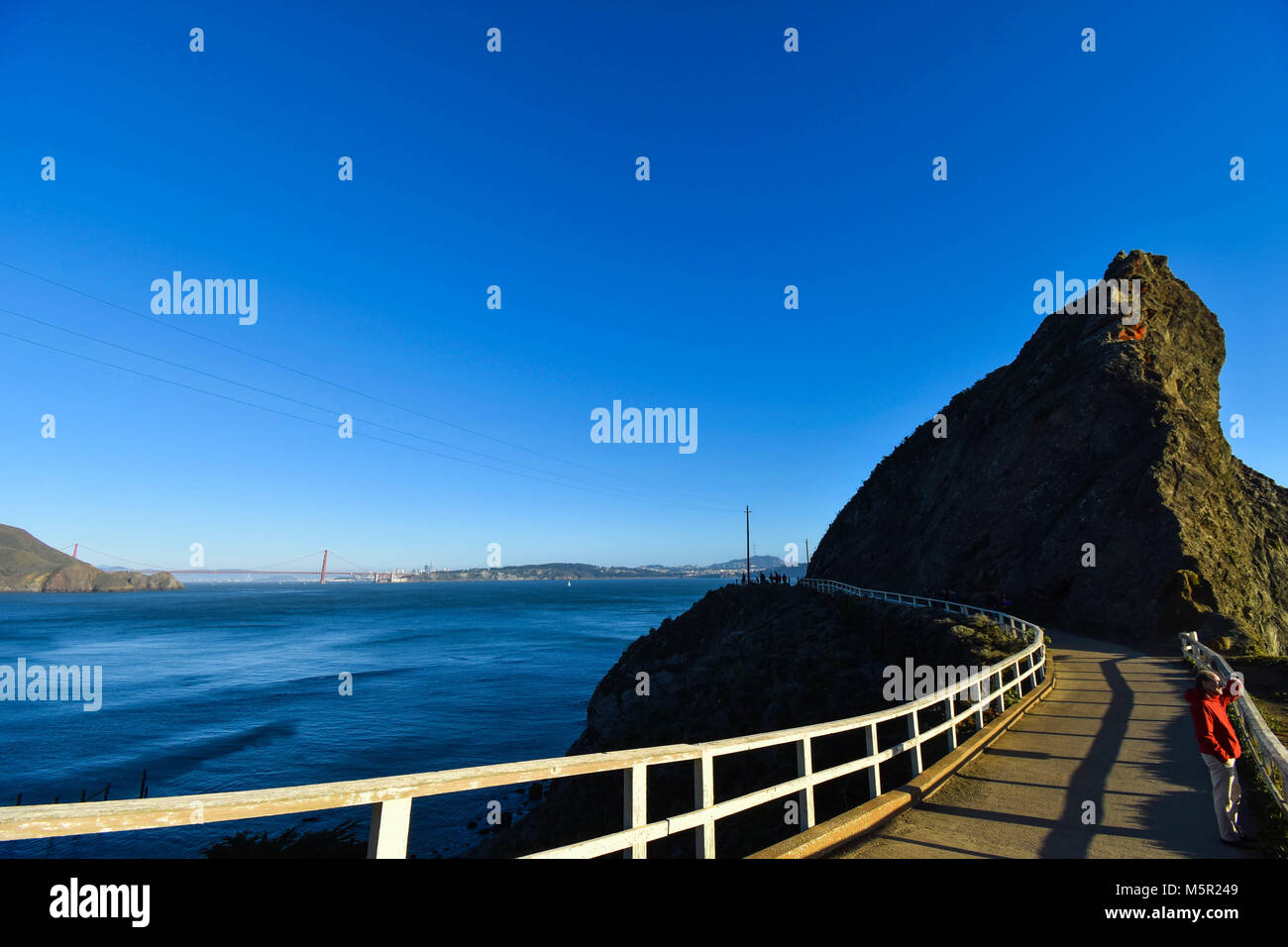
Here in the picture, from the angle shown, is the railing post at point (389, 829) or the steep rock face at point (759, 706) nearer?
the railing post at point (389, 829)

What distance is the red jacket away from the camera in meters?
5.86

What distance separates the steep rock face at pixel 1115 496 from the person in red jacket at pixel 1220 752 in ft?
76.8

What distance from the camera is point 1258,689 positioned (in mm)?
14445

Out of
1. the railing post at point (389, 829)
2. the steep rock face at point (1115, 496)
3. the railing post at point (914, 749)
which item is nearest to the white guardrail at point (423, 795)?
the railing post at point (389, 829)

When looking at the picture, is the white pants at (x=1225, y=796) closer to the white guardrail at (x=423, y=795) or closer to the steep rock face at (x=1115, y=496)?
the white guardrail at (x=423, y=795)

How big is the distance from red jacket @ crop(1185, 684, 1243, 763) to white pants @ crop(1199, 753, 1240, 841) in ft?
0.32

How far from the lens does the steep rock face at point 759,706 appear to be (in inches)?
523

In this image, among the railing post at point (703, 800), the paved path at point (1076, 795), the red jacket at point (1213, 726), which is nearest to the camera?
the railing post at point (703, 800)
